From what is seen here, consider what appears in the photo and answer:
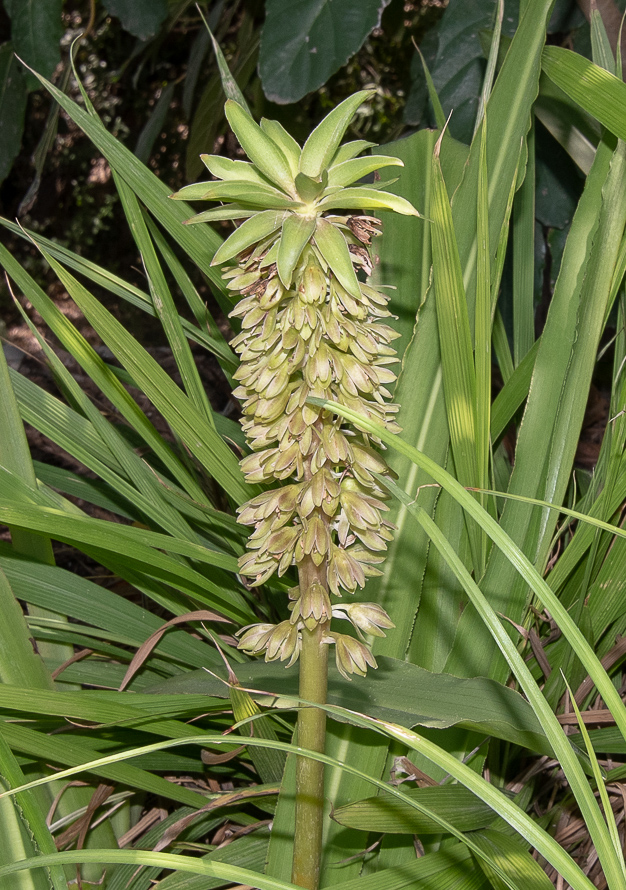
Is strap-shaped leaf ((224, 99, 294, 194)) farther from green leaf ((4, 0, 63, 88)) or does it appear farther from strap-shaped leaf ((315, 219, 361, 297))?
green leaf ((4, 0, 63, 88))

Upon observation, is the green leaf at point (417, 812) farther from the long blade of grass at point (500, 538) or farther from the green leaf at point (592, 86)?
the green leaf at point (592, 86)

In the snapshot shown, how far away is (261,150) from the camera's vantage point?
1.34 ft

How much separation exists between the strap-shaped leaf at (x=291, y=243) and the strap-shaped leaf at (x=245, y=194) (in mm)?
11

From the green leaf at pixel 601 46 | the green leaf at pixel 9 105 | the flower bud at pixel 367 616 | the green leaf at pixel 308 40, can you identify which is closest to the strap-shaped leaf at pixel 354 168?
the flower bud at pixel 367 616

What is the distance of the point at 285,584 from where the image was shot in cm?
73

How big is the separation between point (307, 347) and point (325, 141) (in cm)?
11

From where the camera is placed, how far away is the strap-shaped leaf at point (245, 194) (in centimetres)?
39

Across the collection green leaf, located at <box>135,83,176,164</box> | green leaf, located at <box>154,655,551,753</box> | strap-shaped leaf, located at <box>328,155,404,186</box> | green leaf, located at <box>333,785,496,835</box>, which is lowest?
green leaf, located at <box>333,785,496,835</box>

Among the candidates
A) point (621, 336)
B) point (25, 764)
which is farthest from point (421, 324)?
point (25, 764)

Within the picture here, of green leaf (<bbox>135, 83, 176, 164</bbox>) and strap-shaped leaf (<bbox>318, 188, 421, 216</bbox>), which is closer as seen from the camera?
strap-shaped leaf (<bbox>318, 188, 421, 216</bbox>)

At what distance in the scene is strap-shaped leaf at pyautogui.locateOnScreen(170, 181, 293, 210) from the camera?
0.39 metres

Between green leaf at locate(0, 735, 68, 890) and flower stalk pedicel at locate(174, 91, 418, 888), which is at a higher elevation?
flower stalk pedicel at locate(174, 91, 418, 888)

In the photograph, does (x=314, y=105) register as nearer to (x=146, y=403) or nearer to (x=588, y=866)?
(x=146, y=403)

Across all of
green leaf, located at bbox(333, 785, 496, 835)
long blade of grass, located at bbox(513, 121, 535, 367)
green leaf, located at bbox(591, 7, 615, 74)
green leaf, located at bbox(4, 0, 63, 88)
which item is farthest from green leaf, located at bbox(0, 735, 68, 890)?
green leaf, located at bbox(4, 0, 63, 88)
